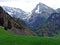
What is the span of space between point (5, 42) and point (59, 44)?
9261 mm

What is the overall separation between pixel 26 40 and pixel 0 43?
4955 millimetres

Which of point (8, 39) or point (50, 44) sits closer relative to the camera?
point (50, 44)

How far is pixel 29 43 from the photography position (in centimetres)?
4238

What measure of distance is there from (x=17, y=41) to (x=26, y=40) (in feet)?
6.45

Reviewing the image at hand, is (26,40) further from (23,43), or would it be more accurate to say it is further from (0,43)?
(0,43)

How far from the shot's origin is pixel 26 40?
44.2m

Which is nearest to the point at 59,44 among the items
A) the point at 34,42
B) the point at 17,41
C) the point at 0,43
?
the point at 34,42

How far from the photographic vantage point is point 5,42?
4266 centimetres

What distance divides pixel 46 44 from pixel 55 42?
2308 millimetres

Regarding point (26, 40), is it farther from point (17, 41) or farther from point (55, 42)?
point (55, 42)

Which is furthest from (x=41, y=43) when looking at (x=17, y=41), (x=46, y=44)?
(x=17, y=41)

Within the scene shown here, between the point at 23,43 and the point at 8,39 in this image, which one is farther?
the point at 8,39

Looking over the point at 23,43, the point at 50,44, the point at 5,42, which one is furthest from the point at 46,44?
the point at 5,42

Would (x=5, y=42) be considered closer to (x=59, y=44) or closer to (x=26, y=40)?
(x=26, y=40)
